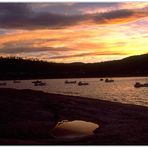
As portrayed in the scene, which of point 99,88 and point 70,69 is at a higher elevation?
point 70,69

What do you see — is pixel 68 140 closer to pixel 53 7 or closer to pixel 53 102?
pixel 53 102

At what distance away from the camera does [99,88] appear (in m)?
6.58

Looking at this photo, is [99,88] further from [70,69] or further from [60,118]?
[60,118]

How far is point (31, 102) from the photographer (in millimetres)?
6359

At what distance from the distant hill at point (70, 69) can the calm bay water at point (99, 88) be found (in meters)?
0.08

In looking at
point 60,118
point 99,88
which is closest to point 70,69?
point 99,88

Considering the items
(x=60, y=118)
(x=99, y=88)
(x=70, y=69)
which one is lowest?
(x=60, y=118)

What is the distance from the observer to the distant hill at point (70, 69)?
6.37 meters

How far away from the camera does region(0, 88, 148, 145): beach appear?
6090mm

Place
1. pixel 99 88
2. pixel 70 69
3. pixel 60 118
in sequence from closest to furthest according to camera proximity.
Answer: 1. pixel 60 118
2. pixel 70 69
3. pixel 99 88

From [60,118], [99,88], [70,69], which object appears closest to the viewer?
[60,118]

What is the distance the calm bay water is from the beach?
0.22 feet

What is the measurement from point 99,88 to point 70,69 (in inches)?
16.3

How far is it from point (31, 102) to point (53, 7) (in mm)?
1073
